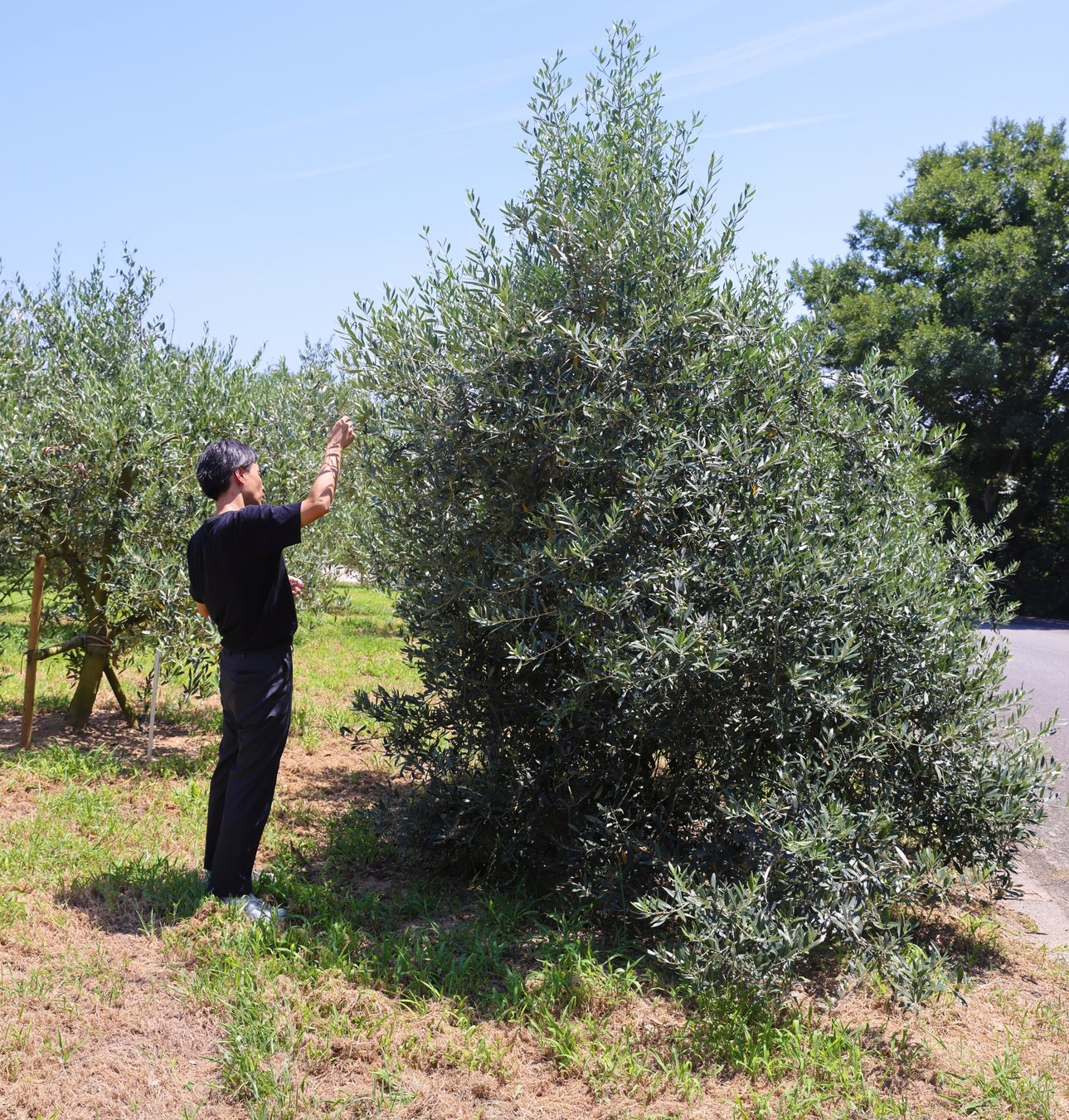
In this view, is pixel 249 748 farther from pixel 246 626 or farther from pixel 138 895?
pixel 138 895

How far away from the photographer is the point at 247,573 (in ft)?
14.2

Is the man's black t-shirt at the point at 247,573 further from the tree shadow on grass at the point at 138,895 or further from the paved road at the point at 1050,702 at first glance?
the paved road at the point at 1050,702

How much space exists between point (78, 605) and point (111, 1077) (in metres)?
5.30

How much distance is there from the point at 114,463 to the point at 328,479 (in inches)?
133

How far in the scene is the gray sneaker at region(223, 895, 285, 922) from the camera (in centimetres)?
434

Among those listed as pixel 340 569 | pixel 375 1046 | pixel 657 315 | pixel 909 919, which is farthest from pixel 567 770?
pixel 340 569

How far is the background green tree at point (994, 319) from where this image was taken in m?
26.4

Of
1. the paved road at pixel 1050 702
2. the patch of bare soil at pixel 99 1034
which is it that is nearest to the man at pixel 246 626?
the patch of bare soil at pixel 99 1034

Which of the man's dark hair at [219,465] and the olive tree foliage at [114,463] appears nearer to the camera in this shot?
the man's dark hair at [219,465]

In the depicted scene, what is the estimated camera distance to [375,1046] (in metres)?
3.48

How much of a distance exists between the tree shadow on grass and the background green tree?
870 inches

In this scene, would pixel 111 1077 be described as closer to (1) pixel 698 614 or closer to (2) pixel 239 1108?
(2) pixel 239 1108

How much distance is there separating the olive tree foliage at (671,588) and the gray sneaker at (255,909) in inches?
32.8

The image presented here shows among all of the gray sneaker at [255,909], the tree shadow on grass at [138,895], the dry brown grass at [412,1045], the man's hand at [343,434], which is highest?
the man's hand at [343,434]
